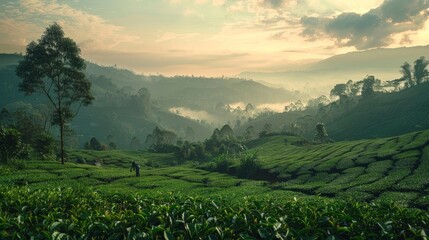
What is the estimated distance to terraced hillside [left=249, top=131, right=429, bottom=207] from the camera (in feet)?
100

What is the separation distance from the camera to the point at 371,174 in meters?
38.1

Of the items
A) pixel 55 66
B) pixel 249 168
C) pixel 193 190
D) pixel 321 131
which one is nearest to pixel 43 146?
pixel 55 66

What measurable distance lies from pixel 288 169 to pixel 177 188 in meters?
19.7

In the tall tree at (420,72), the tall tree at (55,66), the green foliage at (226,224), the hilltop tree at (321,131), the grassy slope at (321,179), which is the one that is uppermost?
the tall tree at (420,72)

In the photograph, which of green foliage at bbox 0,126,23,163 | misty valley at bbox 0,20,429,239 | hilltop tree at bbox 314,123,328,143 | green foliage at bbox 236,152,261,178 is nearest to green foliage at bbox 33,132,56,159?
misty valley at bbox 0,20,429,239

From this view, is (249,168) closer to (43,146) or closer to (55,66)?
(55,66)

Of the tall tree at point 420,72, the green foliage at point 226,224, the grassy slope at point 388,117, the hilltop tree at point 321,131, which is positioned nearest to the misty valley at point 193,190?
the green foliage at point 226,224

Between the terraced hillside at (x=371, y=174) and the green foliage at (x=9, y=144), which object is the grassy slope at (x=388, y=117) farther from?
the green foliage at (x=9, y=144)

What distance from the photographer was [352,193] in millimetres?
30703

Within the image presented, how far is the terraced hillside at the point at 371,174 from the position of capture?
3055 centimetres

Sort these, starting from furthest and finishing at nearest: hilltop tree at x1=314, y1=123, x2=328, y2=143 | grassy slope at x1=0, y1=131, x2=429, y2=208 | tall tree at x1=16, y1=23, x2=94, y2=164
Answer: hilltop tree at x1=314, y1=123, x2=328, y2=143 → tall tree at x1=16, y1=23, x2=94, y2=164 → grassy slope at x1=0, y1=131, x2=429, y2=208

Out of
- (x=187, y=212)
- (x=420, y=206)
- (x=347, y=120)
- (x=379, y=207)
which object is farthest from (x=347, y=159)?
(x=347, y=120)

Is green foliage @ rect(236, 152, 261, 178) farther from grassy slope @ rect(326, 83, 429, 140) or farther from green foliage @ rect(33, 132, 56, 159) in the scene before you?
grassy slope @ rect(326, 83, 429, 140)

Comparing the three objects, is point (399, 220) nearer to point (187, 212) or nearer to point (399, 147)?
point (187, 212)
